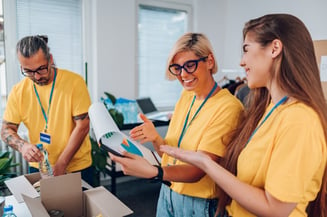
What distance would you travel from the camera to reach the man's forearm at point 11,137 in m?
1.73

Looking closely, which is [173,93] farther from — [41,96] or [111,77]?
[41,96]

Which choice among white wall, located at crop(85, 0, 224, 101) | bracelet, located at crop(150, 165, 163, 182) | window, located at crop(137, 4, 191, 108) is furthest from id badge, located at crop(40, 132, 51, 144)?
window, located at crop(137, 4, 191, 108)

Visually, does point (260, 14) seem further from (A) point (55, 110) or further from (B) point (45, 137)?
(B) point (45, 137)

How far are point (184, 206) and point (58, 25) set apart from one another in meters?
2.90

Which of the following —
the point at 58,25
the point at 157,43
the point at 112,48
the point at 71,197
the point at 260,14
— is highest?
the point at 260,14

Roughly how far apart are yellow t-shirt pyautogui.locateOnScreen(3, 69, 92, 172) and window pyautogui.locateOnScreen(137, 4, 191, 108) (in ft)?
7.30

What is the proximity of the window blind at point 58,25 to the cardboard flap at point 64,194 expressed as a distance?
8.10 ft

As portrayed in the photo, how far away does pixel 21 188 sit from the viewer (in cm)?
136

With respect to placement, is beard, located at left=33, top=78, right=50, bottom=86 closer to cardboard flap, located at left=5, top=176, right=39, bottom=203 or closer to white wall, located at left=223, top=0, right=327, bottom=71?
cardboard flap, located at left=5, top=176, right=39, bottom=203

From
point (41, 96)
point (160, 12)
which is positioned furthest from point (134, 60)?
point (41, 96)

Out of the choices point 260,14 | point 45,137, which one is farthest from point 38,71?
point 260,14

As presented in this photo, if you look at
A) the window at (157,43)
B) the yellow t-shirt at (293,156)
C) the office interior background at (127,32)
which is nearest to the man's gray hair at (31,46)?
the yellow t-shirt at (293,156)

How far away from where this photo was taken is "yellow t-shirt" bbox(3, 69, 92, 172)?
178 cm

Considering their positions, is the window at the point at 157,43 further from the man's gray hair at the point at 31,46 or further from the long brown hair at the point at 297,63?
the long brown hair at the point at 297,63
